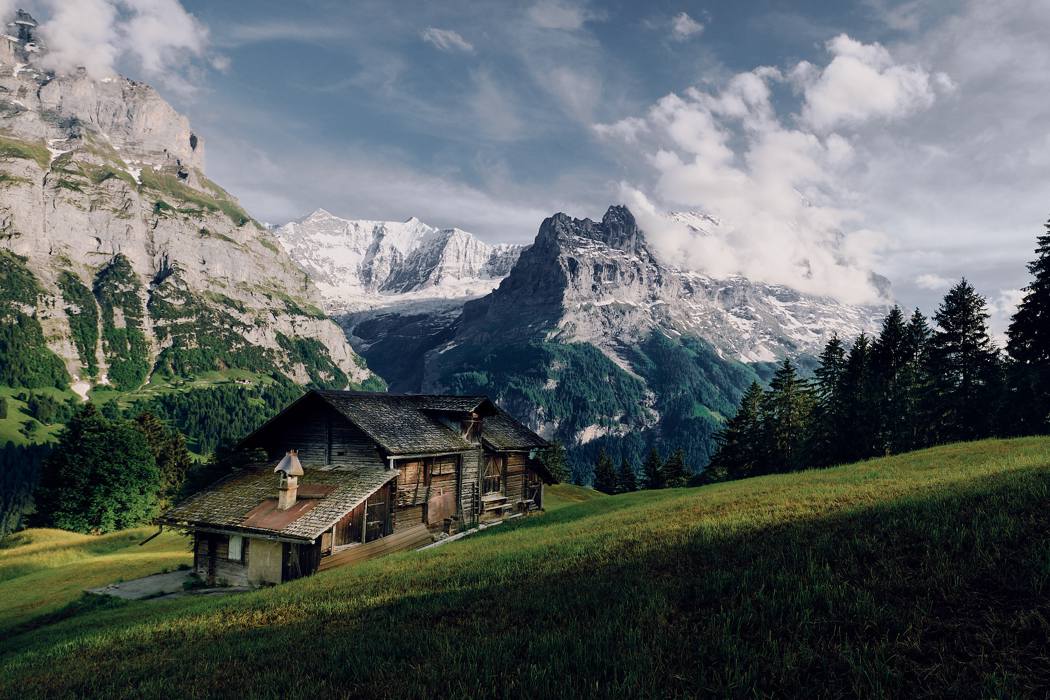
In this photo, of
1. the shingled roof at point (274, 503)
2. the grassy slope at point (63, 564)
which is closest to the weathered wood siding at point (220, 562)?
the shingled roof at point (274, 503)

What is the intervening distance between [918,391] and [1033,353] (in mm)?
9535

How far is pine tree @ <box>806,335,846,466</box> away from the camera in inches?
2073

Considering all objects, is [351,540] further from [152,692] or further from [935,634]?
[935,634]

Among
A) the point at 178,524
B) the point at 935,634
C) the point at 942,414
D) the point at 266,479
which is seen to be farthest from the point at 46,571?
the point at 942,414

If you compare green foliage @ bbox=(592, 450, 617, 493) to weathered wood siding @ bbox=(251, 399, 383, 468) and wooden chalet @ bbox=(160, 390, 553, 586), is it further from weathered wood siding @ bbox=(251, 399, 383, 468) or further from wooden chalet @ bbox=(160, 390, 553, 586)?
weathered wood siding @ bbox=(251, 399, 383, 468)

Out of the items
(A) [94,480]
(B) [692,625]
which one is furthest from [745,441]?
(A) [94,480]

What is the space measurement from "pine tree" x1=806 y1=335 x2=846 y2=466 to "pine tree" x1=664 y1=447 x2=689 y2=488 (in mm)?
34268

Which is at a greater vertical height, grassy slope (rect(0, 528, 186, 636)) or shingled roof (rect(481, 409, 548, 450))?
shingled roof (rect(481, 409, 548, 450))

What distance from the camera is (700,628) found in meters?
6.18

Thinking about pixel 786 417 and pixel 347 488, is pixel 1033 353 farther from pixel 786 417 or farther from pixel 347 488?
pixel 347 488

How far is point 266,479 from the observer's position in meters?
31.1

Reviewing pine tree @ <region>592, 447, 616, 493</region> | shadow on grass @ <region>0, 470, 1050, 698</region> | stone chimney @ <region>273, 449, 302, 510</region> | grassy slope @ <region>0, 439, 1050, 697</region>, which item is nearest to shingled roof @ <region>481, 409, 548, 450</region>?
stone chimney @ <region>273, 449, 302, 510</region>

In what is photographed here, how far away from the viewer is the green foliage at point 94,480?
55000 mm

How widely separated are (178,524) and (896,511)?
1305 inches
